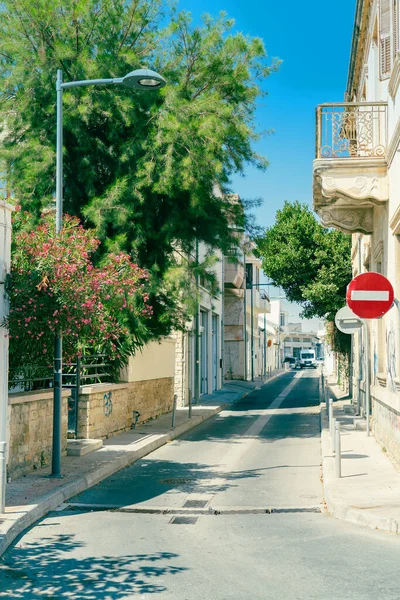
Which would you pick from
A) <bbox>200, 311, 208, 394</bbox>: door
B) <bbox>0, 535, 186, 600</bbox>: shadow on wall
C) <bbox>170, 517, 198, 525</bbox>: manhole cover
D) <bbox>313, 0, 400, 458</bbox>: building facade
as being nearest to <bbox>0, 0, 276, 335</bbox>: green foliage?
<bbox>313, 0, 400, 458</bbox>: building facade

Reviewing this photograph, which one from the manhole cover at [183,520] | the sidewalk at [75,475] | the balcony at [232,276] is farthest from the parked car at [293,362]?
the manhole cover at [183,520]

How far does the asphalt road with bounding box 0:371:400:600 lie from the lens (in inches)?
217

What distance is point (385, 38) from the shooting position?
1346 cm

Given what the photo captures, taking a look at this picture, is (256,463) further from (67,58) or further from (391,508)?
(67,58)

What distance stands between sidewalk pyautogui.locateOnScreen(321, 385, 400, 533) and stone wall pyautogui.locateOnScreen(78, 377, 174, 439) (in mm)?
4807

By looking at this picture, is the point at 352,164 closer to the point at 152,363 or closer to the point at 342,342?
the point at 152,363

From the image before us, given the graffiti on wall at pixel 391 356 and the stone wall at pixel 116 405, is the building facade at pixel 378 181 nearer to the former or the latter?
the graffiti on wall at pixel 391 356

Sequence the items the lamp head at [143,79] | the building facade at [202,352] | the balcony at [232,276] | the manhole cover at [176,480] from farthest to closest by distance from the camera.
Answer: the balcony at [232,276], the building facade at [202,352], the manhole cover at [176,480], the lamp head at [143,79]

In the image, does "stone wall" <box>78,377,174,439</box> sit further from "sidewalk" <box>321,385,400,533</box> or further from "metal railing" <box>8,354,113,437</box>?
"sidewalk" <box>321,385,400,533</box>

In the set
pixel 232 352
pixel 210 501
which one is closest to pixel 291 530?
pixel 210 501

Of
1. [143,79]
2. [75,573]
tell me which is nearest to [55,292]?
[143,79]

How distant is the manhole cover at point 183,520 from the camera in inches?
319

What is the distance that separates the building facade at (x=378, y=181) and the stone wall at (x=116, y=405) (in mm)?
5875

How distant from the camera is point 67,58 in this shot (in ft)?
51.8
